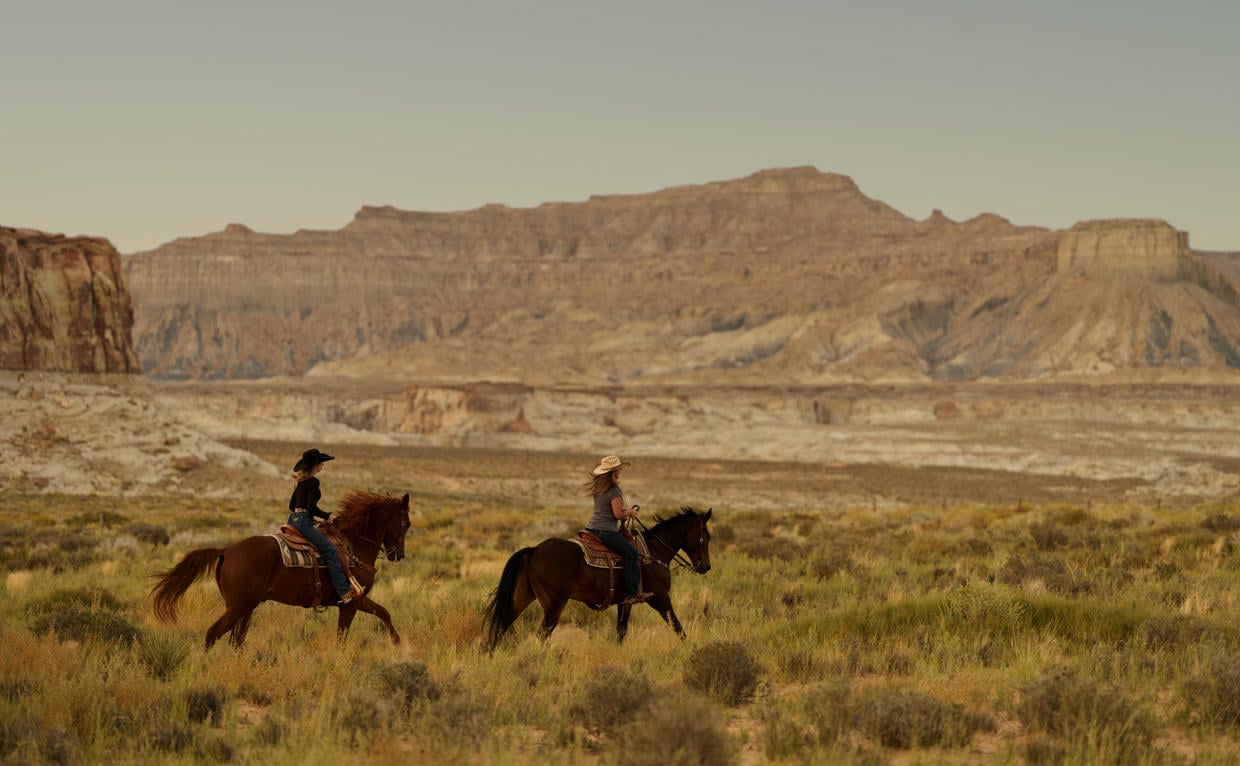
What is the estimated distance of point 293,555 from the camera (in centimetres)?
1052

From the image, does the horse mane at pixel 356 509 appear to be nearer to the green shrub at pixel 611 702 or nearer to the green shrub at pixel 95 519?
the green shrub at pixel 611 702

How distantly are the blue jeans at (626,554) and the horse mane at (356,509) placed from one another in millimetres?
2044

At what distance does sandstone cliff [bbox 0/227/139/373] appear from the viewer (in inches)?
1863

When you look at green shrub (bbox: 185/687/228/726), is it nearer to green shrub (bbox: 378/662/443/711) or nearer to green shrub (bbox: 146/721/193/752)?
green shrub (bbox: 146/721/193/752)

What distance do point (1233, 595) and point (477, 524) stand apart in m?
18.0

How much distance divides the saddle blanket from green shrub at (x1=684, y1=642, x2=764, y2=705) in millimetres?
3479

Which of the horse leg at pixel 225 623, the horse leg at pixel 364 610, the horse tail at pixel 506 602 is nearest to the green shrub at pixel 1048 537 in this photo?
the horse tail at pixel 506 602

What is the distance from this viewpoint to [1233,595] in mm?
13430

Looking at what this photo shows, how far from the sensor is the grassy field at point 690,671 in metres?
7.12

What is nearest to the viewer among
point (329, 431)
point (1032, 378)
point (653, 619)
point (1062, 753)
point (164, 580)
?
point (1062, 753)

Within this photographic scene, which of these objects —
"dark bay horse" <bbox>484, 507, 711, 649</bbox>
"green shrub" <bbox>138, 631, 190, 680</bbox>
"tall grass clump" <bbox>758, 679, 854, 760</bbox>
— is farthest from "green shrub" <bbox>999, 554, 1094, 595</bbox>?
"green shrub" <bbox>138, 631, 190, 680</bbox>

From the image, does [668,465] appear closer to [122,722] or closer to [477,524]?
[477,524]

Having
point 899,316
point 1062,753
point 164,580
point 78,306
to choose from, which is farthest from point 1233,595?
point 899,316

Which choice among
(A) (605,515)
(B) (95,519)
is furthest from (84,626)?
(B) (95,519)
